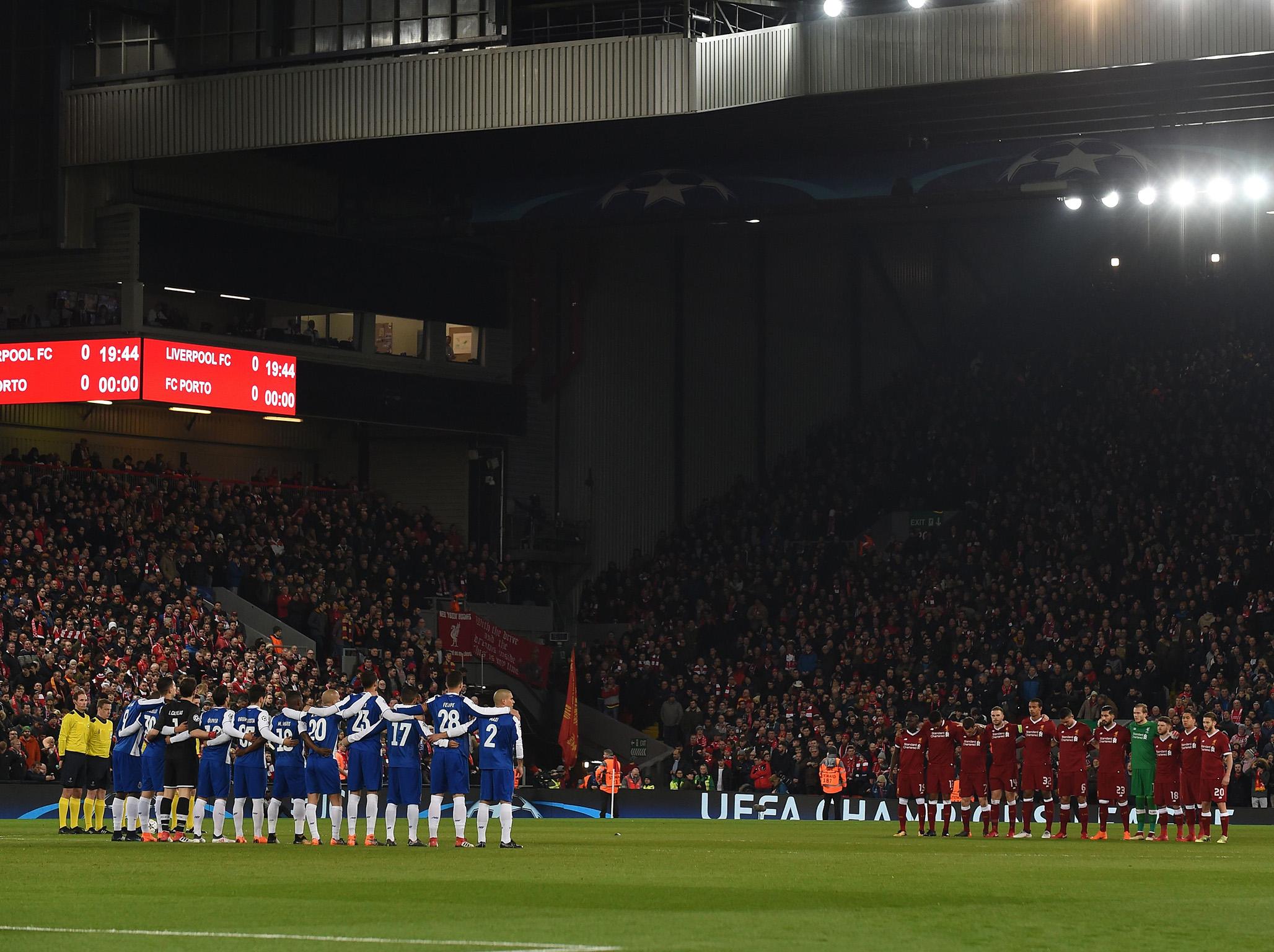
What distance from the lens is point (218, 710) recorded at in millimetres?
24234

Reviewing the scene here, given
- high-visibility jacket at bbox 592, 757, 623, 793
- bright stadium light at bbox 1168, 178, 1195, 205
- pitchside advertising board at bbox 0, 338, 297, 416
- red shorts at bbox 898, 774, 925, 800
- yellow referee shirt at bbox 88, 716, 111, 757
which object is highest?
bright stadium light at bbox 1168, 178, 1195, 205

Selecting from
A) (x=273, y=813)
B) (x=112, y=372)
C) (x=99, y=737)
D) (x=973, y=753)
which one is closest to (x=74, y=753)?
(x=99, y=737)

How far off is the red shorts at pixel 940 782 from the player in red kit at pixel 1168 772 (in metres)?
2.96

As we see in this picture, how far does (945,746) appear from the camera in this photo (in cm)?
2892

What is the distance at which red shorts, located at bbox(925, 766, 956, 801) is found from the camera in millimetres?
28906

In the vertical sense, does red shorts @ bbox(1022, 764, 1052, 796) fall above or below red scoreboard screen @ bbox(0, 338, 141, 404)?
below

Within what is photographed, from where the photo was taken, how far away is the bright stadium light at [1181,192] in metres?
40.6

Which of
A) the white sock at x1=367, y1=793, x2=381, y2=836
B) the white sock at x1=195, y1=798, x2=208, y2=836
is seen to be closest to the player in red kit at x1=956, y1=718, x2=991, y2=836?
the white sock at x1=367, y1=793, x2=381, y2=836

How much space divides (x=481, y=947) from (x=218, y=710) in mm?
13687

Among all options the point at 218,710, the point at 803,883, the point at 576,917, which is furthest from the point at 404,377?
the point at 576,917

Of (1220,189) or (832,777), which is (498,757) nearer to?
(832,777)

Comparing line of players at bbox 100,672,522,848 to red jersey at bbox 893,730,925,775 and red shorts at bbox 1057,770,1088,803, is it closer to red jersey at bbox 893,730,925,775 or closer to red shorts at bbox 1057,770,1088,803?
red jersey at bbox 893,730,925,775

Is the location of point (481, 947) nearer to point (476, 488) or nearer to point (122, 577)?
point (122, 577)

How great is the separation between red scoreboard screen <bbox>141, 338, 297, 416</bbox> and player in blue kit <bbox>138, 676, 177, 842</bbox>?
2015 centimetres
